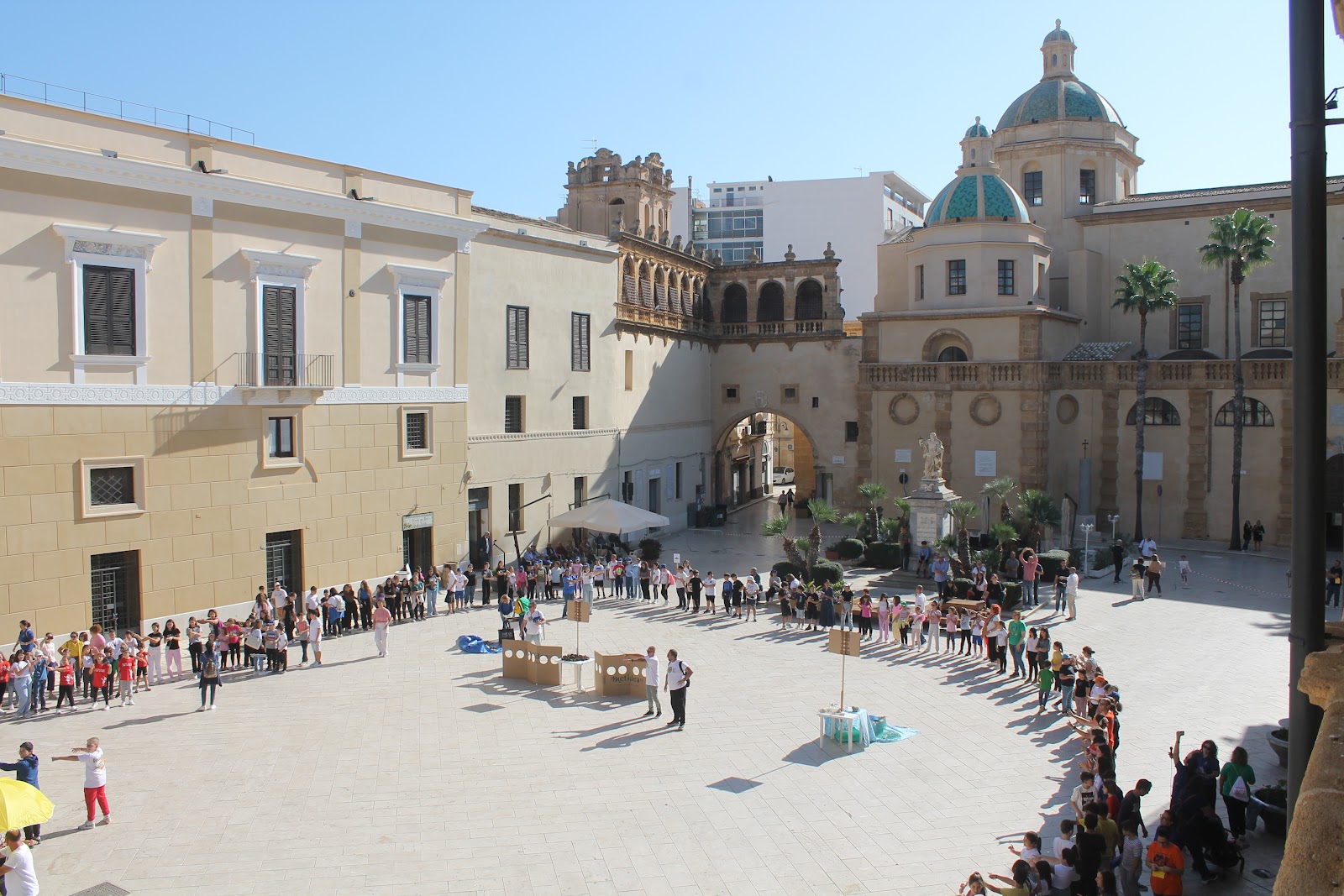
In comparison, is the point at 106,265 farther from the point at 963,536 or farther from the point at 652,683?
the point at 963,536

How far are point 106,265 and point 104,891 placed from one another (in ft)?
47.8

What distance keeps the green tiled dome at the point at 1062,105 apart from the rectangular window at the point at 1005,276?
8.86 metres

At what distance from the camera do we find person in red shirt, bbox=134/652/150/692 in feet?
64.7

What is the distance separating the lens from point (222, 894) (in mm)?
11797

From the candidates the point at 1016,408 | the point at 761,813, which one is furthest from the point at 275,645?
the point at 1016,408

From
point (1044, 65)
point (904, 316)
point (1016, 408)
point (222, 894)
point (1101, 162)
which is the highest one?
point (1044, 65)

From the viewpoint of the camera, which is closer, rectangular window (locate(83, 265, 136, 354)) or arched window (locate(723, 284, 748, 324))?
rectangular window (locate(83, 265, 136, 354))

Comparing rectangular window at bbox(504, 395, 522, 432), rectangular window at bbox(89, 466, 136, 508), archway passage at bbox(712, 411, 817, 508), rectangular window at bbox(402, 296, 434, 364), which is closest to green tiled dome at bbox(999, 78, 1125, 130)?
archway passage at bbox(712, 411, 817, 508)

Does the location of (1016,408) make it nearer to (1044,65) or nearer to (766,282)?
(766,282)

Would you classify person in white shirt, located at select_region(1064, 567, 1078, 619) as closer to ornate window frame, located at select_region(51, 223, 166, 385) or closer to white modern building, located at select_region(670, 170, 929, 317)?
ornate window frame, located at select_region(51, 223, 166, 385)

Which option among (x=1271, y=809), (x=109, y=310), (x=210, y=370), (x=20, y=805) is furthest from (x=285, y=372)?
(x=1271, y=809)

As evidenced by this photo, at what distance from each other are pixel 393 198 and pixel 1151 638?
22.0m

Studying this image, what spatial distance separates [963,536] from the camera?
29516mm

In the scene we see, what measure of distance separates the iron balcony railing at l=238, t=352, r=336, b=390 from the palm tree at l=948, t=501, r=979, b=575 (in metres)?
17.2
